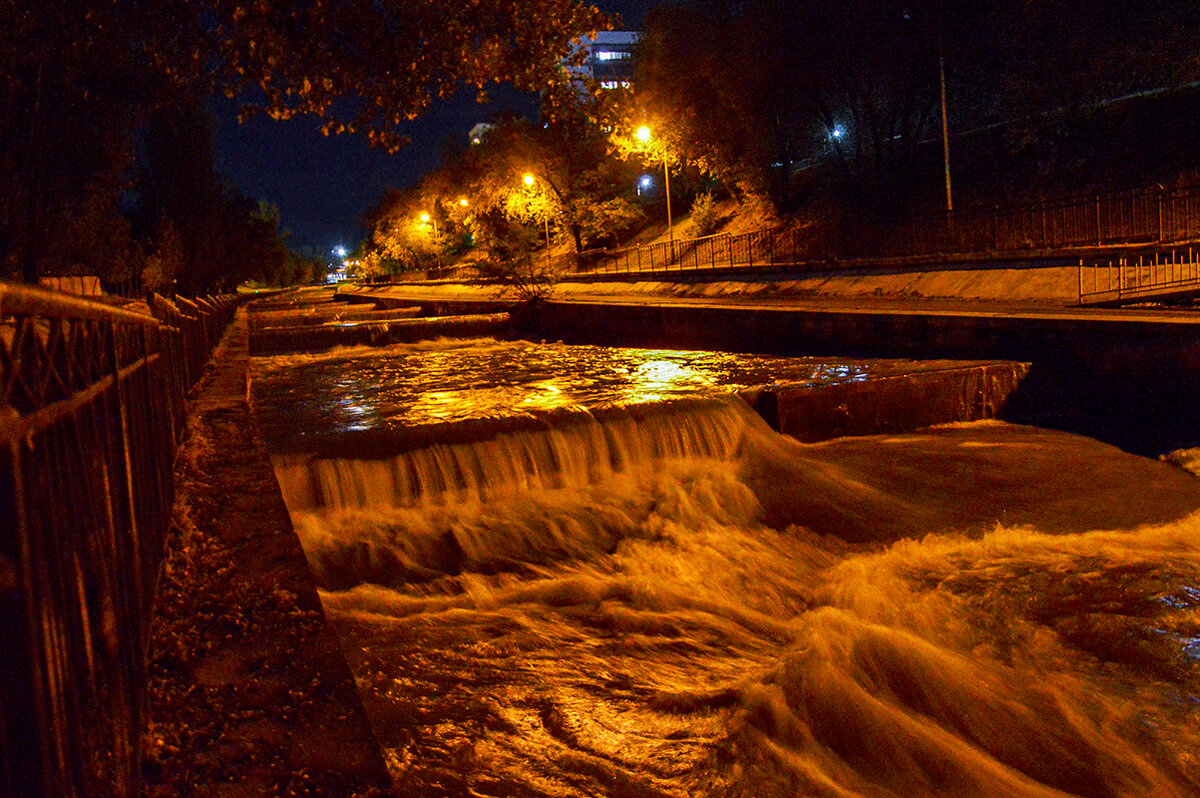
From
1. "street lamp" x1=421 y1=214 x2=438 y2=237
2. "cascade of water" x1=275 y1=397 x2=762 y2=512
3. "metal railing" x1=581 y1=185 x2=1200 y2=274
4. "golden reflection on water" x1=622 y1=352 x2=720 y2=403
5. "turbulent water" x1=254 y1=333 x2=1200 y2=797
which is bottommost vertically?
"turbulent water" x1=254 y1=333 x2=1200 y2=797

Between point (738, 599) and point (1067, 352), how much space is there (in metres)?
6.69

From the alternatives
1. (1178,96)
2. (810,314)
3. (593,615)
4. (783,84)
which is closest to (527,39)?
(593,615)

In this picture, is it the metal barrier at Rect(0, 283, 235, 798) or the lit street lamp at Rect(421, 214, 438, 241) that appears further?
the lit street lamp at Rect(421, 214, 438, 241)

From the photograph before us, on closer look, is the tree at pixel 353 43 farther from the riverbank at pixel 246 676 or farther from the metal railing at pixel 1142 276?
the metal railing at pixel 1142 276

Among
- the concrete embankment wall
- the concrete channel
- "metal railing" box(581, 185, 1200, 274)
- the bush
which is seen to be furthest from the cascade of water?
the bush

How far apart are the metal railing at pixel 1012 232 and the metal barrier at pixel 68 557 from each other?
2077 centimetres

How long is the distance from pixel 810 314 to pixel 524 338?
9.94m

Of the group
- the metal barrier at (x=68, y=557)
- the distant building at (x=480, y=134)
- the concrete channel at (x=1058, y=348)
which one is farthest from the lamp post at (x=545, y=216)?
the metal barrier at (x=68, y=557)

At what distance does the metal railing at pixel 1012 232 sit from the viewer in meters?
21.6

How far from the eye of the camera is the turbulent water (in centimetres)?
488

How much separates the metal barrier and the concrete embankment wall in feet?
33.8

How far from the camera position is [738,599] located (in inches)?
279

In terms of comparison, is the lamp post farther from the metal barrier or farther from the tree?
the metal barrier

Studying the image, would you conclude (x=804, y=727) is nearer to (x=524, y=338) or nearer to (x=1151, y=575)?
(x=1151, y=575)
